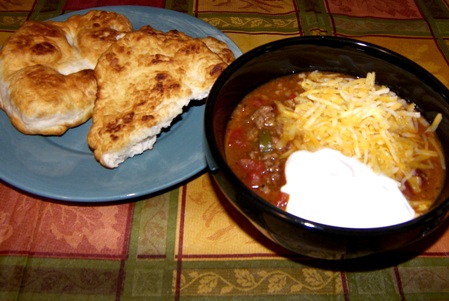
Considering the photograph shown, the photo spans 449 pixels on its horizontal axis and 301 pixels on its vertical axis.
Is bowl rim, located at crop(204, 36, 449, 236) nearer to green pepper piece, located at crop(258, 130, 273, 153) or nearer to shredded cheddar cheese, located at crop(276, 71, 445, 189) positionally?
shredded cheddar cheese, located at crop(276, 71, 445, 189)

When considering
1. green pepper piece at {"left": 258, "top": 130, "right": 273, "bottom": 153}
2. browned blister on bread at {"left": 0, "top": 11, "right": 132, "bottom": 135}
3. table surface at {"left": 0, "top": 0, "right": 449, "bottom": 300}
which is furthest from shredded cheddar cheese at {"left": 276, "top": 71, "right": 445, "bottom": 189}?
browned blister on bread at {"left": 0, "top": 11, "right": 132, "bottom": 135}

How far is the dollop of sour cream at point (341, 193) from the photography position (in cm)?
157

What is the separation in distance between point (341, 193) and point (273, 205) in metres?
0.30

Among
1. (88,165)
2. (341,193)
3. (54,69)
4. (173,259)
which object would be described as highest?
(341,193)

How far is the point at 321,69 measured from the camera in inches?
85.6

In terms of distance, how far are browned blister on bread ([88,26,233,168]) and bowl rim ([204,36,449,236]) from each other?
1.09 feet

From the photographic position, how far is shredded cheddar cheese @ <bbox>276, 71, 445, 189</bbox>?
176 cm

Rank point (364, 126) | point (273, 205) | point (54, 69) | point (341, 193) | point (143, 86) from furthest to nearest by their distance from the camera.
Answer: point (54, 69) < point (143, 86) < point (364, 126) < point (341, 193) < point (273, 205)

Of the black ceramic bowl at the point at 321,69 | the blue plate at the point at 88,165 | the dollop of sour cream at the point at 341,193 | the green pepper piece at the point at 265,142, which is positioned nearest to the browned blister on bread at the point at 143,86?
the blue plate at the point at 88,165

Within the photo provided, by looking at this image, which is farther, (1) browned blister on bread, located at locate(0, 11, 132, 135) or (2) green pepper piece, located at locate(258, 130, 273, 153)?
(1) browned blister on bread, located at locate(0, 11, 132, 135)

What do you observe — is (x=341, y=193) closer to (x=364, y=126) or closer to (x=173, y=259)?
(x=364, y=126)

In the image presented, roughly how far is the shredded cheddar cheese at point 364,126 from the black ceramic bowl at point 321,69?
8 cm

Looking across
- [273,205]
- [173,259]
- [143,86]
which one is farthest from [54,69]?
[273,205]

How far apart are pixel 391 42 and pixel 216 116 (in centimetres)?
171
